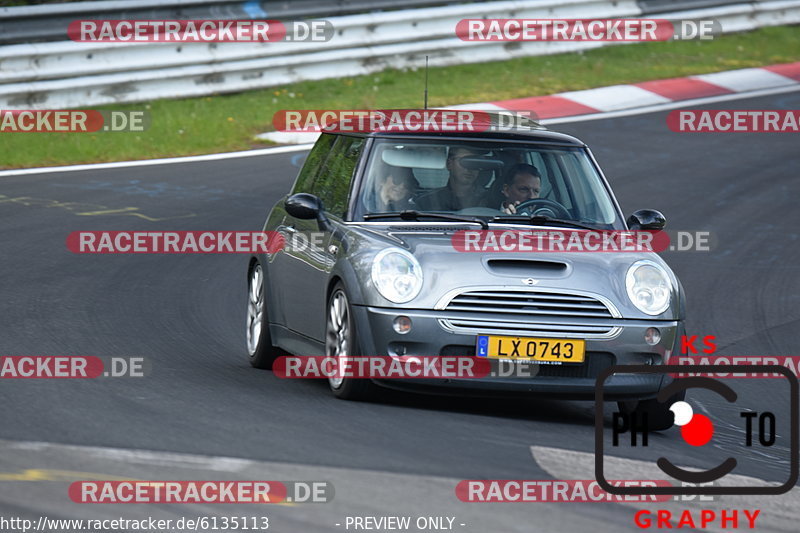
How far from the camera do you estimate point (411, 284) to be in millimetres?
7066

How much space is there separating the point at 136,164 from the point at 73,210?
8.08ft

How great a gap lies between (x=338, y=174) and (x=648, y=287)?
1948 mm

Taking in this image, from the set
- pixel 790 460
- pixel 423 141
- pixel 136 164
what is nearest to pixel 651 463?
pixel 790 460

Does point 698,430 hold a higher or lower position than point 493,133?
lower

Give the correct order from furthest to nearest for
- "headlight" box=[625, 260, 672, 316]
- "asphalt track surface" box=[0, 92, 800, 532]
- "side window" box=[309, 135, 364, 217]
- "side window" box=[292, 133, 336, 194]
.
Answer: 1. "side window" box=[292, 133, 336, 194]
2. "side window" box=[309, 135, 364, 217]
3. "headlight" box=[625, 260, 672, 316]
4. "asphalt track surface" box=[0, 92, 800, 532]

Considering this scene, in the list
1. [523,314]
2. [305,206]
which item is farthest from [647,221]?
[305,206]

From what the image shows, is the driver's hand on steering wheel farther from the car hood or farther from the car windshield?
the car hood

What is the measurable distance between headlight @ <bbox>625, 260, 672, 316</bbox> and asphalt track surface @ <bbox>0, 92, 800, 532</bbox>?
64cm

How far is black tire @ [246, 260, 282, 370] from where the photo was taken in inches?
337
